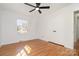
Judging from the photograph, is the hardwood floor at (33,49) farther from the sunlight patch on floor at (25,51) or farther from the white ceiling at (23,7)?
the white ceiling at (23,7)

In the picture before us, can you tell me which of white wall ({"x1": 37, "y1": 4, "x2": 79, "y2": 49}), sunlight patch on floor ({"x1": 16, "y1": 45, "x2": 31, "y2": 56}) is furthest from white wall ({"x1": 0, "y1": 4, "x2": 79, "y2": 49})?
sunlight patch on floor ({"x1": 16, "y1": 45, "x2": 31, "y2": 56})

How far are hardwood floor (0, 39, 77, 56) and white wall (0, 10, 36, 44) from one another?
11 cm

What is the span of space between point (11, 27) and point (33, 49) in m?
0.58

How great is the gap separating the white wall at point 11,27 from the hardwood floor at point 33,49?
106 mm

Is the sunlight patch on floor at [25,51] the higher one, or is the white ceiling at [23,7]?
the white ceiling at [23,7]

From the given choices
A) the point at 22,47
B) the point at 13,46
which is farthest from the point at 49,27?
the point at 13,46

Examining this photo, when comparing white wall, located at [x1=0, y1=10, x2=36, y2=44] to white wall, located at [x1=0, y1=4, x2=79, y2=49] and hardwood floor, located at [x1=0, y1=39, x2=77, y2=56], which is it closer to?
white wall, located at [x1=0, y1=4, x2=79, y2=49]

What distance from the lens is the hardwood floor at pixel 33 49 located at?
1278 mm

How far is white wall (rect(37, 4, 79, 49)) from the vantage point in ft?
4.07

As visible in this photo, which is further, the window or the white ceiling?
the window

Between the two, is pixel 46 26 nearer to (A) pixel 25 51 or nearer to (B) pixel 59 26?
(B) pixel 59 26

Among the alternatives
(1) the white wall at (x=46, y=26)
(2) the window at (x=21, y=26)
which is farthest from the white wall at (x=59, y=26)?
(2) the window at (x=21, y=26)

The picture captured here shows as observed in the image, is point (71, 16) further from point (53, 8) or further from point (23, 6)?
point (23, 6)

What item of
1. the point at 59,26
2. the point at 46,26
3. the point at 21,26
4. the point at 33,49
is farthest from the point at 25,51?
the point at 59,26
